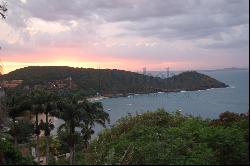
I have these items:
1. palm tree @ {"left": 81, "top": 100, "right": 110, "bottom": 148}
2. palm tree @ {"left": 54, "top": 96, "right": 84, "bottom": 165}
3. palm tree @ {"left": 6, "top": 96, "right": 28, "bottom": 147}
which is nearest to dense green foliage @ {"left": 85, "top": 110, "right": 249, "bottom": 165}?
palm tree @ {"left": 54, "top": 96, "right": 84, "bottom": 165}

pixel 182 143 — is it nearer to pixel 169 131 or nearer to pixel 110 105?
pixel 169 131

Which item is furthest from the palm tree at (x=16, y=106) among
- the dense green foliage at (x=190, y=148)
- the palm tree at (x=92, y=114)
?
the dense green foliage at (x=190, y=148)

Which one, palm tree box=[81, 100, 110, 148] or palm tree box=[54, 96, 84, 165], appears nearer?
palm tree box=[54, 96, 84, 165]

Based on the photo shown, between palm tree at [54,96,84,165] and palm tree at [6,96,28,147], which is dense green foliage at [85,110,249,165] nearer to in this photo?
palm tree at [54,96,84,165]

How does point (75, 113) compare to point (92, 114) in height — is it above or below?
above

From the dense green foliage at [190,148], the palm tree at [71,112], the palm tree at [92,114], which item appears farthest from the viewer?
the palm tree at [92,114]

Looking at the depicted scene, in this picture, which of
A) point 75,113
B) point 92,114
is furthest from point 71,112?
point 92,114

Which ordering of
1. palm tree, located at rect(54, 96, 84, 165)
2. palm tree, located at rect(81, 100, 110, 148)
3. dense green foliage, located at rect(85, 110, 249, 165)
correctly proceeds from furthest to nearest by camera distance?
palm tree, located at rect(81, 100, 110, 148) < palm tree, located at rect(54, 96, 84, 165) < dense green foliage, located at rect(85, 110, 249, 165)

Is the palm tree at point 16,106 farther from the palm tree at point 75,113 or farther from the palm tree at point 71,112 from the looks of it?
the palm tree at point 71,112

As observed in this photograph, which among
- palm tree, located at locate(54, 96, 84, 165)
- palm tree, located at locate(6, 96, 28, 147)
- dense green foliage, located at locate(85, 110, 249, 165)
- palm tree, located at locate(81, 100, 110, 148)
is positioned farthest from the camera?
palm tree, located at locate(6, 96, 28, 147)

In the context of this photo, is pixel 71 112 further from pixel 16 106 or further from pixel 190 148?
pixel 190 148

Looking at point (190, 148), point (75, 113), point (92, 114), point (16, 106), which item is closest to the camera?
point (190, 148)

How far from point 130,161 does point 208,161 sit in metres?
2.18

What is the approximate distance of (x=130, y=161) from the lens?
13.1 meters
